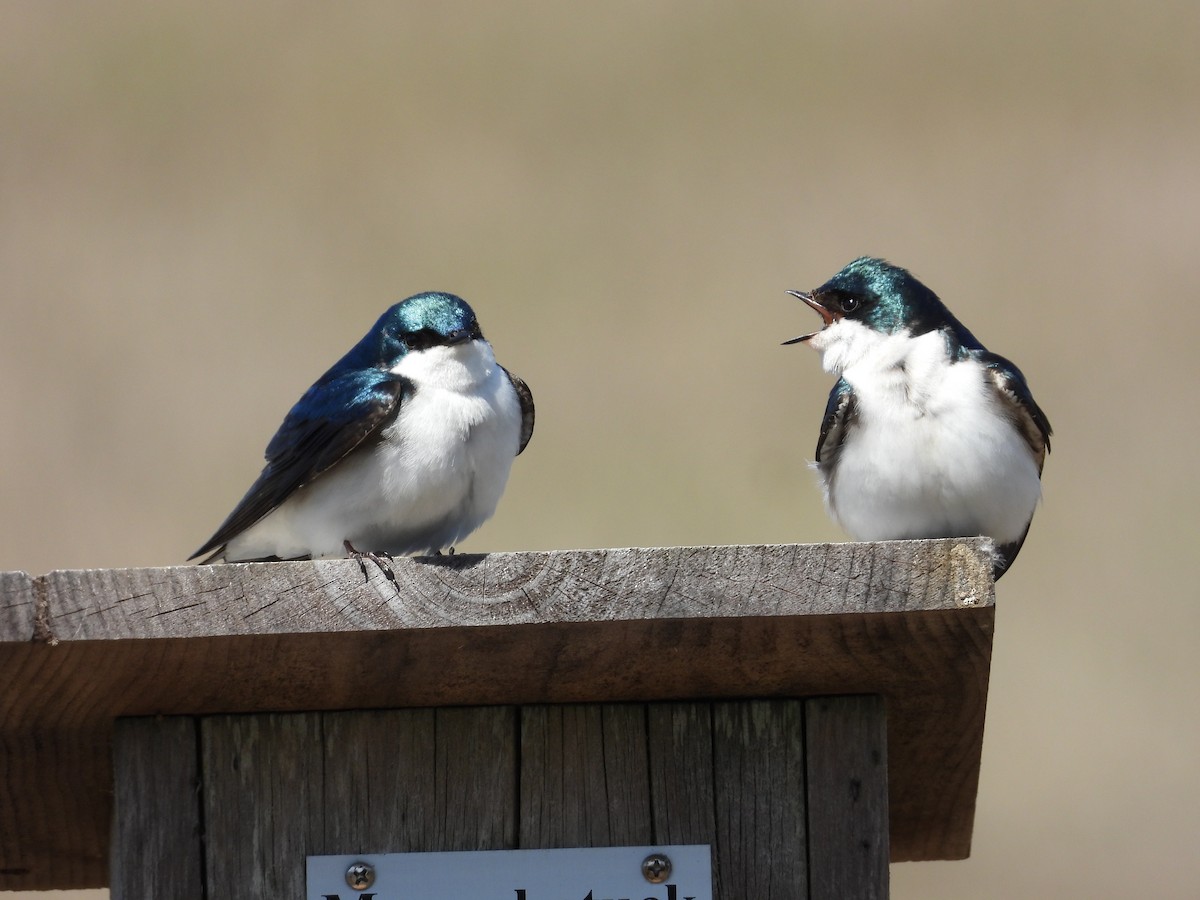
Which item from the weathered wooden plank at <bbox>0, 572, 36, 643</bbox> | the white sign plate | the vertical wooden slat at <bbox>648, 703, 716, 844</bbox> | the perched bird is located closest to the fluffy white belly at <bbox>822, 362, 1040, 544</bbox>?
the perched bird

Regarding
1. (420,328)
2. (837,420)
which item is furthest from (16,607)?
(837,420)

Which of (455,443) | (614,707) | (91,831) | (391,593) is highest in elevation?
(455,443)

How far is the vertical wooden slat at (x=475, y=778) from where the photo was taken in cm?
190

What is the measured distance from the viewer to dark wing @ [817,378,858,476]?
235cm

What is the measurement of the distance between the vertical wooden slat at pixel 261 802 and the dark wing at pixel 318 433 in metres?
0.39

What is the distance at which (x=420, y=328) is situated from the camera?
7.72ft

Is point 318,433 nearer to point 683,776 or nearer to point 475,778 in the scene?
point 475,778

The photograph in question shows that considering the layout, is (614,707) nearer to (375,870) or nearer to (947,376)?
(375,870)

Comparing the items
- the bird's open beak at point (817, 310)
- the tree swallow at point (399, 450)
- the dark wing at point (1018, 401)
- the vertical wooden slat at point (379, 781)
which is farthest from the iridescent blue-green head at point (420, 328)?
the dark wing at point (1018, 401)

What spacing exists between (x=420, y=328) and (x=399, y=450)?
230mm

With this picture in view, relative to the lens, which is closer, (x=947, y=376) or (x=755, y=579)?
(x=755, y=579)

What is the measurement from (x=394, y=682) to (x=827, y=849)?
0.49 m

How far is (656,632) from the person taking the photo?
1.72 m

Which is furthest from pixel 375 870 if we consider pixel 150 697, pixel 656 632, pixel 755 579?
pixel 755 579
